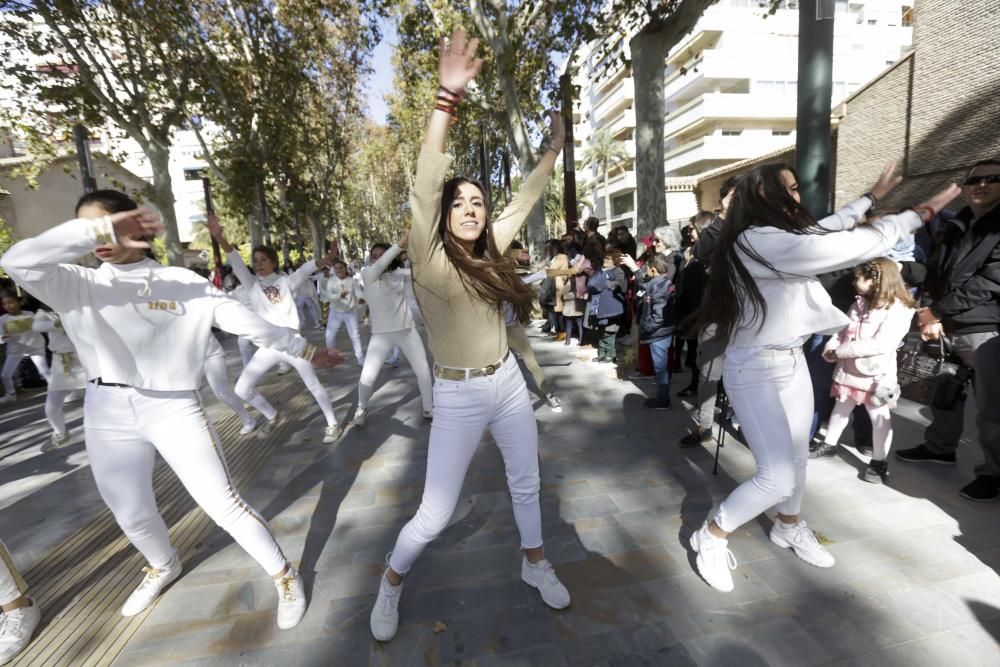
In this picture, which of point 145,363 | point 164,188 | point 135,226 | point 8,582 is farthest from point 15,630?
point 164,188

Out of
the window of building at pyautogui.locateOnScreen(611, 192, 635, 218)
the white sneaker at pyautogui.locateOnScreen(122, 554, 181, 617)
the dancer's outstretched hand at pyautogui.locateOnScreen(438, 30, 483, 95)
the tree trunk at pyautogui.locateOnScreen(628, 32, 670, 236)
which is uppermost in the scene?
the window of building at pyautogui.locateOnScreen(611, 192, 635, 218)

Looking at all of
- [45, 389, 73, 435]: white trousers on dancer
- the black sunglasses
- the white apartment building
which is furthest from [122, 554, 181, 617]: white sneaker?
the white apartment building

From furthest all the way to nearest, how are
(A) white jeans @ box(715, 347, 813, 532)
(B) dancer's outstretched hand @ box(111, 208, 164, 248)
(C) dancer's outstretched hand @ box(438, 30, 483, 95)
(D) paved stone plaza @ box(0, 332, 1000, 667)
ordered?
(A) white jeans @ box(715, 347, 813, 532) → (D) paved stone plaza @ box(0, 332, 1000, 667) → (B) dancer's outstretched hand @ box(111, 208, 164, 248) → (C) dancer's outstretched hand @ box(438, 30, 483, 95)

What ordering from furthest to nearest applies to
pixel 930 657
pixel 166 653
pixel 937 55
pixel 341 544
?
1. pixel 937 55
2. pixel 341 544
3. pixel 166 653
4. pixel 930 657

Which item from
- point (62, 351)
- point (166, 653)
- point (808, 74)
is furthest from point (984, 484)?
point (62, 351)

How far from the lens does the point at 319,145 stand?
79.2ft

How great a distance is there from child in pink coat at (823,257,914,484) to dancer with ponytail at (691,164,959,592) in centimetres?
125

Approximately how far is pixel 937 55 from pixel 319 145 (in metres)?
23.9

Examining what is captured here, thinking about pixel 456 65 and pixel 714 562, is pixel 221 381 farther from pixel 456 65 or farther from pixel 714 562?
pixel 714 562

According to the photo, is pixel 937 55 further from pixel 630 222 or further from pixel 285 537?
pixel 630 222

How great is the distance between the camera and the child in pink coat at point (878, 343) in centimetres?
351

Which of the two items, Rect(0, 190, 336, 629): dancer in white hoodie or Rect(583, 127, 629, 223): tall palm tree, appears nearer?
Rect(0, 190, 336, 629): dancer in white hoodie

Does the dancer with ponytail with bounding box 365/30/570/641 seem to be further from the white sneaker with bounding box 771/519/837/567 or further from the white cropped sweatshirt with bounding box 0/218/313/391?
the white sneaker with bounding box 771/519/837/567

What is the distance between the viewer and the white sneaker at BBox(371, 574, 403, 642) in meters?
2.35
